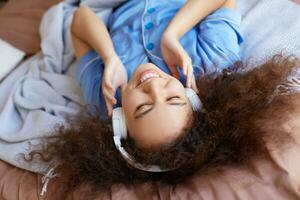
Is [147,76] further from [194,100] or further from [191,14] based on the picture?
[191,14]

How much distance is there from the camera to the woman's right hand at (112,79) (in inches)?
37.2

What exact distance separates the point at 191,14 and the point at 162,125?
0.37 m

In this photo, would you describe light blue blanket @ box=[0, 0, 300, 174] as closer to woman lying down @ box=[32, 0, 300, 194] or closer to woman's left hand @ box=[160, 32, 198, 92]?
woman lying down @ box=[32, 0, 300, 194]

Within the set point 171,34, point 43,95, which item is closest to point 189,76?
point 171,34

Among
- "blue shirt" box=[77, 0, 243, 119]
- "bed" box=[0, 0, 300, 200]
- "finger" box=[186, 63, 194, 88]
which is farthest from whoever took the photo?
"blue shirt" box=[77, 0, 243, 119]

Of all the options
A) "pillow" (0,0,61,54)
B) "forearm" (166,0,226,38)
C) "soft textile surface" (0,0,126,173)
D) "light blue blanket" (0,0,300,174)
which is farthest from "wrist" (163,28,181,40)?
"pillow" (0,0,61,54)

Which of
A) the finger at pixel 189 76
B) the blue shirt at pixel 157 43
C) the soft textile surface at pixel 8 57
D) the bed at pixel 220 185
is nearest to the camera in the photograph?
the bed at pixel 220 185

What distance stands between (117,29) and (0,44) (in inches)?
16.0

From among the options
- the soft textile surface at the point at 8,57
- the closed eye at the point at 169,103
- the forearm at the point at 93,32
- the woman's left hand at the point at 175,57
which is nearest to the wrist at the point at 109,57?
the forearm at the point at 93,32

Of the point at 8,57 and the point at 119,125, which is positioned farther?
the point at 8,57

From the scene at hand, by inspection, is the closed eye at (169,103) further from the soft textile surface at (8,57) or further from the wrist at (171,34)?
the soft textile surface at (8,57)

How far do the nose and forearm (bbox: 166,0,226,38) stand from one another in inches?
8.6

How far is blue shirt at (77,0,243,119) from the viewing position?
1003 mm

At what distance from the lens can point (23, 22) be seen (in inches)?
54.1
